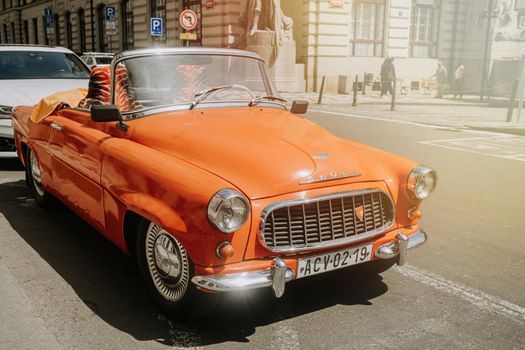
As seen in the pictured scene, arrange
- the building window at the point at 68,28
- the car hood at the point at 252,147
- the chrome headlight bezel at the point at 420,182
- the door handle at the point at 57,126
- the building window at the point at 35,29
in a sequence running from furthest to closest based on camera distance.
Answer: the building window at the point at 35,29 → the building window at the point at 68,28 → the door handle at the point at 57,126 → the chrome headlight bezel at the point at 420,182 → the car hood at the point at 252,147

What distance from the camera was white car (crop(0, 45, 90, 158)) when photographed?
24.7 feet

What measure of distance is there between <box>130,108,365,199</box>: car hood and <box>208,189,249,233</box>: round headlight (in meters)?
0.11

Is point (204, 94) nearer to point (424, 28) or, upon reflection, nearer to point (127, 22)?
point (424, 28)

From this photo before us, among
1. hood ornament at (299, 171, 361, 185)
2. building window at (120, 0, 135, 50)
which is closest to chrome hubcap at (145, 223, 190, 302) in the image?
hood ornament at (299, 171, 361, 185)

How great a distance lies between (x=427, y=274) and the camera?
13.9 feet

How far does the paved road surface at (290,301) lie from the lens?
3227mm

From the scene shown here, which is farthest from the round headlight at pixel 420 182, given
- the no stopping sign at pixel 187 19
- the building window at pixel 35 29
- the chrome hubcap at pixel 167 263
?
the building window at pixel 35 29

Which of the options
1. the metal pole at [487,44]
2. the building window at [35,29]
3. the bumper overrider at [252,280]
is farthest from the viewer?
the building window at [35,29]

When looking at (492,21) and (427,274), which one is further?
(492,21)

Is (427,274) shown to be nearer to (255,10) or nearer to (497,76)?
(255,10)

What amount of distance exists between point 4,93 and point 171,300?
18.3 ft

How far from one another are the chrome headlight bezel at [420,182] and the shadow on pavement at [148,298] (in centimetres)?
72

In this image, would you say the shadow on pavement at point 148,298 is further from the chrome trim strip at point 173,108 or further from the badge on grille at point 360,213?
the chrome trim strip at point 173,108

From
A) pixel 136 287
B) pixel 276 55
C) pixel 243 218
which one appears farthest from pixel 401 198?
pixel 276 55
